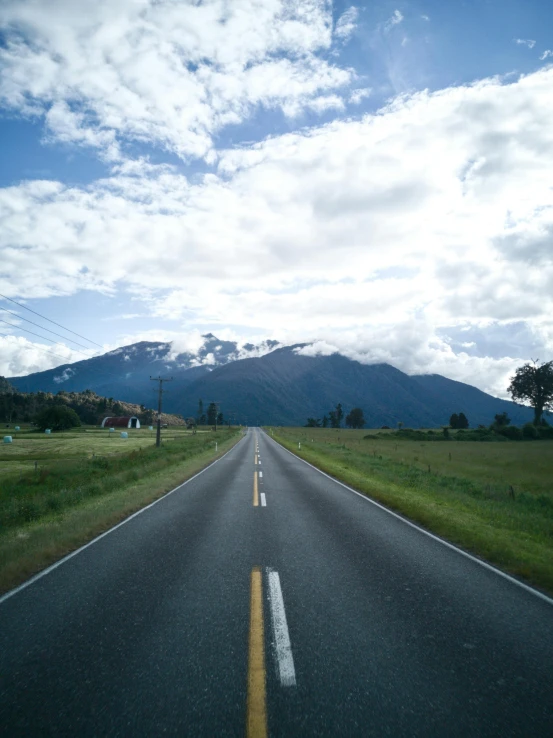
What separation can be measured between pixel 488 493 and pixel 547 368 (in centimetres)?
9442

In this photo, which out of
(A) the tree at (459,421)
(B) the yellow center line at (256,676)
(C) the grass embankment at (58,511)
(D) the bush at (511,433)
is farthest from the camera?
(A) the tree at (459,421)

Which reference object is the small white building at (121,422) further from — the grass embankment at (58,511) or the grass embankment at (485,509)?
the grass embankment at (485,509)

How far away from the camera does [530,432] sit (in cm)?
7294

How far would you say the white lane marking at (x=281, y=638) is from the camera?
157 inches

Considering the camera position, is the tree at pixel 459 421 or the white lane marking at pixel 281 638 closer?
the white lane marking at pixel 281 638

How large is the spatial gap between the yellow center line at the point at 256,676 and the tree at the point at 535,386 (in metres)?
104

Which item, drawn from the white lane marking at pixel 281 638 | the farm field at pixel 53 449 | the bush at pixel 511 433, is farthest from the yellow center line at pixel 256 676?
the bush at pixel 511 433

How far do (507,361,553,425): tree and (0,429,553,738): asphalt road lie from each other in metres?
101

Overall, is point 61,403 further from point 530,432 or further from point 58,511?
point 58,511

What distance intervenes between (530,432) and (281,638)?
277 ft

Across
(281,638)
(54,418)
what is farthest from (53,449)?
(54,418)

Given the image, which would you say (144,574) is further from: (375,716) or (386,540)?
(386,540)

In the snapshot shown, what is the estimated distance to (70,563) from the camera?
746cm

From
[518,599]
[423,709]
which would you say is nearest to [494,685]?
[423,709]
